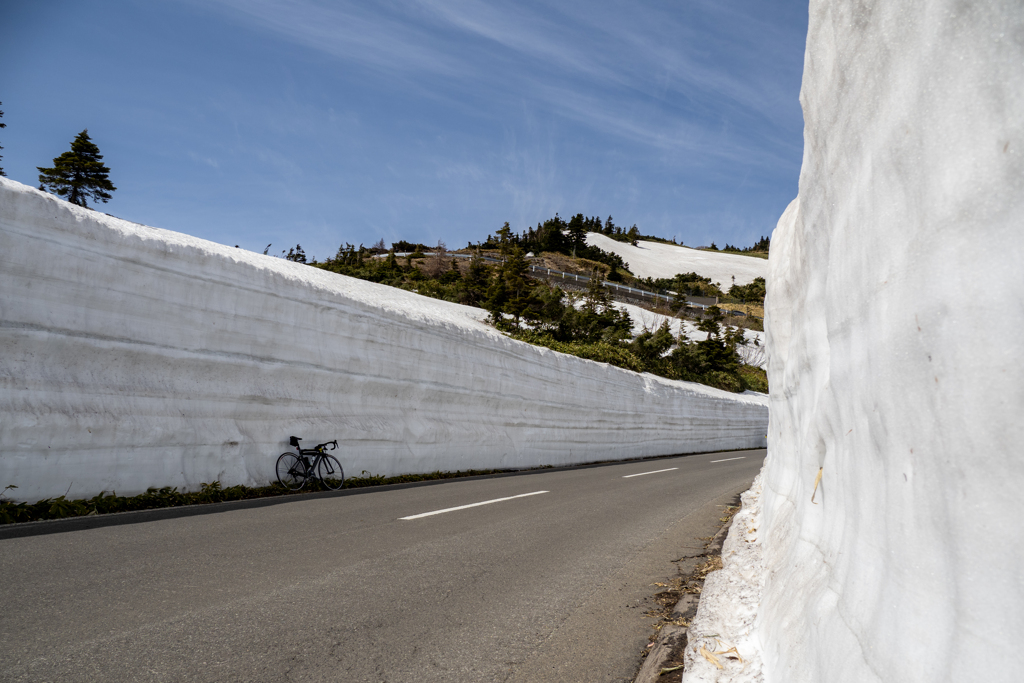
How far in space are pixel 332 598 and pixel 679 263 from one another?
107995mm

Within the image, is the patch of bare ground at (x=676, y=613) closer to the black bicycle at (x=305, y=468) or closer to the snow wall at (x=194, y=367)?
the black bicycle at (x=305, y=468)

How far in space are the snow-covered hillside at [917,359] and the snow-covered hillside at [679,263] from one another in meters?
88.6

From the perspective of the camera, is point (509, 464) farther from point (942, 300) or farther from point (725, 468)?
point (942, 300)

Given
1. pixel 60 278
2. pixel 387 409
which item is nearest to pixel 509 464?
pixel 387 409

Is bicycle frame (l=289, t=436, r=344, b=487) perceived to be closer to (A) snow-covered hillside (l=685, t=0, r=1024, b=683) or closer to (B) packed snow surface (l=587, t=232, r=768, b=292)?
(A) snow-covered hillside (l=685, t=0, r=1024, b=683)

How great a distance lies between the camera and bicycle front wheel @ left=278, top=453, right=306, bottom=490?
30.7 ft

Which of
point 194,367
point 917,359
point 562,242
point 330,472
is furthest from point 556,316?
point 562,242

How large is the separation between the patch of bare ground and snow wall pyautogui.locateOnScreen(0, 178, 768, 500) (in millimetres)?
6606

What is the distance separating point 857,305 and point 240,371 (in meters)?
8.90

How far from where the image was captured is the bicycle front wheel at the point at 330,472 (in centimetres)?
978

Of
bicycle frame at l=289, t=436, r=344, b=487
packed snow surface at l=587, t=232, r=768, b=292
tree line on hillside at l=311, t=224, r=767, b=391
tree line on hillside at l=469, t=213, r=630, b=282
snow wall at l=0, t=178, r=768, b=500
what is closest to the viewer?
snow wall at l=0, t=178, r=768, b=500

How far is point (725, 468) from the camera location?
1705 cm

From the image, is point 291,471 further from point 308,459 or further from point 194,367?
point 194,367

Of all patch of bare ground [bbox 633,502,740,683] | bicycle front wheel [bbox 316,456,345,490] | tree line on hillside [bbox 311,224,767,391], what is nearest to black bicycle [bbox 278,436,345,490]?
bicycle front wheel [bbox 316,456,345,490]
